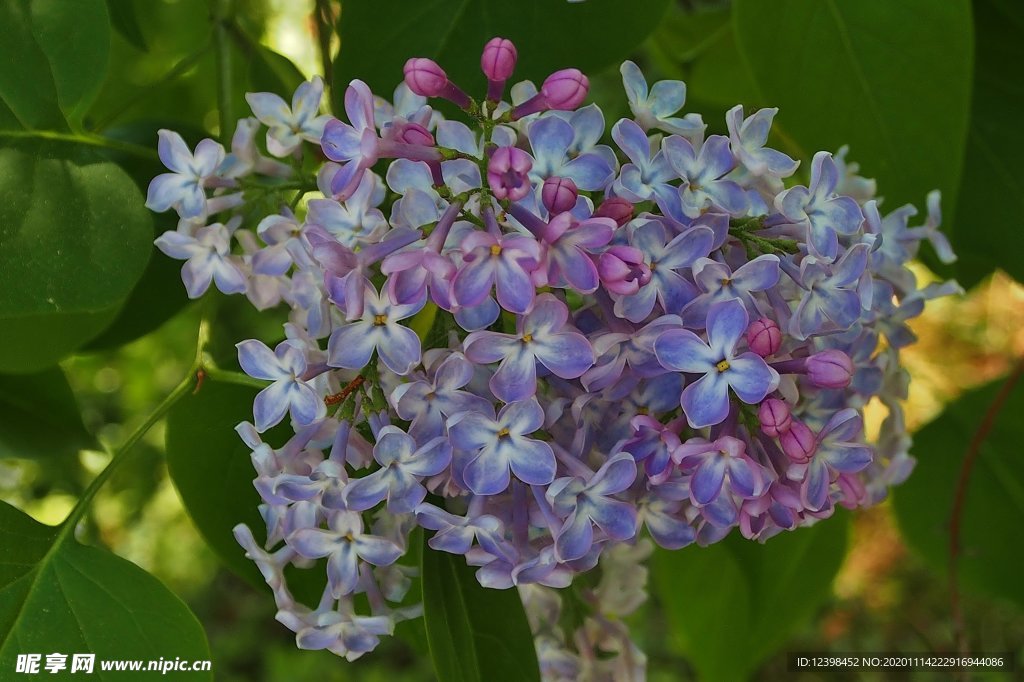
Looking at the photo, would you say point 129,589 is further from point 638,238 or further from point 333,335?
point 638,238

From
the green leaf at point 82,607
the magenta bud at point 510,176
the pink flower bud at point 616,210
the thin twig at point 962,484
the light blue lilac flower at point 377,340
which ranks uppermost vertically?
the magenta bud at point 510,176

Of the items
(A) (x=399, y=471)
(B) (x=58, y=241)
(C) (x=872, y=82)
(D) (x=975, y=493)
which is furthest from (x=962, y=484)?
(B) (x=58, y=241)

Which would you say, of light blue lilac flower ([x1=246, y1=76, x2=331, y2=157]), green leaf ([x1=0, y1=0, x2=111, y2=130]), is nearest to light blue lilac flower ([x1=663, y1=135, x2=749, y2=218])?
light blue lilac flower ([x1=246, y1=76, x2=331, y2=157])

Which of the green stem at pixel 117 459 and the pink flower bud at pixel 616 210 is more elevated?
the pink flower bud at pixel 616 210

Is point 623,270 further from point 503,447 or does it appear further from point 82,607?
point 82,607

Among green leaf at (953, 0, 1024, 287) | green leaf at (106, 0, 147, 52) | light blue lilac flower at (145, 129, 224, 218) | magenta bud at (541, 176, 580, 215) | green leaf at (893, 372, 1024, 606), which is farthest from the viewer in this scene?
green leaf at (893, 372, 1024, 606)

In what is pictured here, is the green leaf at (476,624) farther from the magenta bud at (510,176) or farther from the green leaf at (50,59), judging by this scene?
the green leaf at (50,59)

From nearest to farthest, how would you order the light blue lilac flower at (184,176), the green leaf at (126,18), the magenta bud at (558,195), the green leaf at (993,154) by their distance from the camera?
the magenta bud at (558,195) → the light blue lilac flower at (184,176) → the green leaf at (126,18) → the green leaf at (993,154)

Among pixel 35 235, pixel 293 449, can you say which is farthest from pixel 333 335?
pixel 35 235

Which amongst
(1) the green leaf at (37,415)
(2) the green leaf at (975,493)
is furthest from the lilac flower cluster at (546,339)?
(2) the green leaf at (975,493)

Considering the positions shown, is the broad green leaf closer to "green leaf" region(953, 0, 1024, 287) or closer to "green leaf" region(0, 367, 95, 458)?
"green leaf" region(953, 0, 1024, 287)
